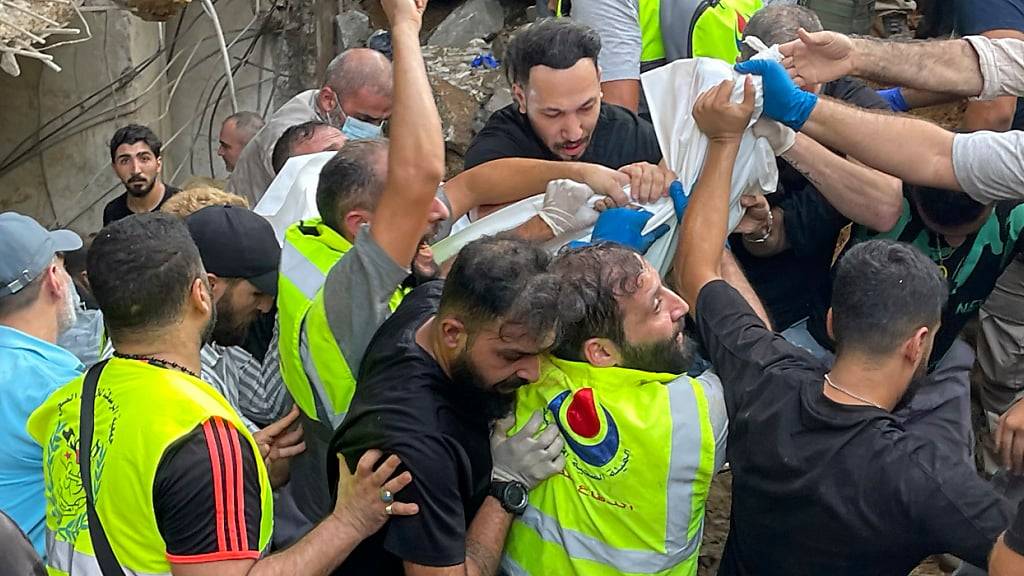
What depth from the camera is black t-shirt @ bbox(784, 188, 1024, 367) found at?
10.4ft

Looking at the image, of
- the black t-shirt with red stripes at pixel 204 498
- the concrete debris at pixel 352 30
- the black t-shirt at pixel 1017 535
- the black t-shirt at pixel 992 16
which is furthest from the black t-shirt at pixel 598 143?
the concrete debris at pixel 352 30

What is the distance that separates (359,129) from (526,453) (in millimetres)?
2387

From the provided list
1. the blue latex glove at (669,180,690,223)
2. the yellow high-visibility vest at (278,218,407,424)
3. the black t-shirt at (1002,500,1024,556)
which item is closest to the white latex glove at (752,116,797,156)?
the blue latex glove at (669,180,690,223)

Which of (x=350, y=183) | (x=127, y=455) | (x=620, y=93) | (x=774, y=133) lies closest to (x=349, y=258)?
(x=350, y=183)

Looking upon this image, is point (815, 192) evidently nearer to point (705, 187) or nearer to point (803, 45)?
point (803, 45)

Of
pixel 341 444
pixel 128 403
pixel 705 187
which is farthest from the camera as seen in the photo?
pixel 705 187

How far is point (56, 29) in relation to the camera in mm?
4930

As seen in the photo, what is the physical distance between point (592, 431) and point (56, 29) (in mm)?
Answer: 3540

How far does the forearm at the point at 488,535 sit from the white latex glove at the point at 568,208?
2.79 feet

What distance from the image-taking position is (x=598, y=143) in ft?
11.7

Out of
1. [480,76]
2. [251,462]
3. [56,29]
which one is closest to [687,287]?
[251,462]

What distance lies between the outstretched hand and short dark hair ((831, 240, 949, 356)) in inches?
35.2

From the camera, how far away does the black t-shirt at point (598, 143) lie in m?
3.55

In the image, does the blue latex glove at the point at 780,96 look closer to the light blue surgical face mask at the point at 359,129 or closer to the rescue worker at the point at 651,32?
the rescue worker at the point at 651,32
